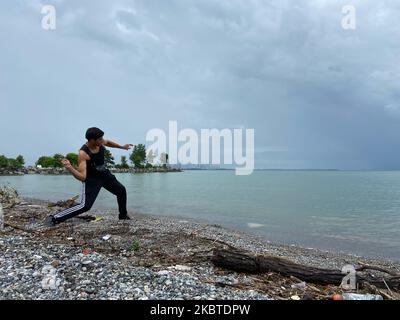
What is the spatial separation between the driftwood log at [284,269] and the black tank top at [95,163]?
4460 mm

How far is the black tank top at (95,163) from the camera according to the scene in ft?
30.0

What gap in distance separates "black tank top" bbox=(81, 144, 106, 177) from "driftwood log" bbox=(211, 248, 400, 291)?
446 centimetres

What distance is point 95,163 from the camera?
9.34 m

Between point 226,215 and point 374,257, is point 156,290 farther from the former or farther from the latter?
point 226,215

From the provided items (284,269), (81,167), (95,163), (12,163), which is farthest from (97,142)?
(12,163)

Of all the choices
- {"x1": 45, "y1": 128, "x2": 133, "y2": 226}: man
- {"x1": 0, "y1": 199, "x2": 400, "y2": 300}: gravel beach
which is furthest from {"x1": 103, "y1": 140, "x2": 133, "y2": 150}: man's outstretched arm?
{"x1": 0, "y1": 199, "x2": 400, "y2": 300}: gravel beach

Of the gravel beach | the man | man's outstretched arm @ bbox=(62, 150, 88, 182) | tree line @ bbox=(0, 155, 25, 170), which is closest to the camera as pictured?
the gravel beach

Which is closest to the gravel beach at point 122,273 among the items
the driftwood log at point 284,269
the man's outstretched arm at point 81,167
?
the driftwood log at point 284,269

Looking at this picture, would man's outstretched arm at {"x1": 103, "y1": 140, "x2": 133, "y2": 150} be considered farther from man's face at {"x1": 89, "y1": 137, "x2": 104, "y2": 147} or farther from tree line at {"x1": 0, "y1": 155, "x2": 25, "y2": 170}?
tree line at {"x1": 0, "y1": 155, "x2": 25, "y2": 170}

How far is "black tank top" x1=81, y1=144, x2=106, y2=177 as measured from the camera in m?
9.15

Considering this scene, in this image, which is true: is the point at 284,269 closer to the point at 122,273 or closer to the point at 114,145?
the point at 122,273

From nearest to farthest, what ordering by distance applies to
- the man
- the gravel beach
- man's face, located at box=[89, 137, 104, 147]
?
the gravel beach
the man
man's face, located at box=[89, 137, 104, 147]

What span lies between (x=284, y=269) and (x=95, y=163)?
19.3ft

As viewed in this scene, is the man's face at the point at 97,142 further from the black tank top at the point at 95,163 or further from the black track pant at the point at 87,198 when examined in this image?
the black track pant at the point at 87,198
